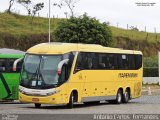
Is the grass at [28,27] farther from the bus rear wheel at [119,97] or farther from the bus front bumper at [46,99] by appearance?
the bus front bumper at [46,99]

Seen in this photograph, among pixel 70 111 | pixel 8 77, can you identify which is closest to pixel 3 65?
pixel 8 77

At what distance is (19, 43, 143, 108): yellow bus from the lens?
26109mm

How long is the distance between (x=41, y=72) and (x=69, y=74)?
1.40 m

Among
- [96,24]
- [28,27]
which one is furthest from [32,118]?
[28,27]

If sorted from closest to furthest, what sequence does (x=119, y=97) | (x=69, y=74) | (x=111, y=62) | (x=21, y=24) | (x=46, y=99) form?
1. (x=46, y=99)
2. (x=69, y=74)
3. (x=111, y=62)
4. (x=119, y=97)
5. (x=21, y=24)

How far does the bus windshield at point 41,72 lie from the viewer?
85.7 ft

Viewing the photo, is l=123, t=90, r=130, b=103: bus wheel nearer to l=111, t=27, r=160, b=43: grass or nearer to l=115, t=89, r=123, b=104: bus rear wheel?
Result: l=115, t=89, r=123, b=104: bus rear wheel

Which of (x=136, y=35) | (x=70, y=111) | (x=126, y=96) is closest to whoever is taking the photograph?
(x=70, y=111)

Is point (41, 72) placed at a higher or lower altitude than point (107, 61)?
lower

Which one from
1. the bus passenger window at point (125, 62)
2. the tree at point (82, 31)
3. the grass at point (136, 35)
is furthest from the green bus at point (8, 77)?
the grass at point (136, 35)

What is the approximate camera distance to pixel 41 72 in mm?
26281

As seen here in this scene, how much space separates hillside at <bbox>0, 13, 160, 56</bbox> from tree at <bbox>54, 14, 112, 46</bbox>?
40.5ft

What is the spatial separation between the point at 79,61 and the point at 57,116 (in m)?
8.51

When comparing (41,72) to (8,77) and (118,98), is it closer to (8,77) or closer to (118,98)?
(8,77)
